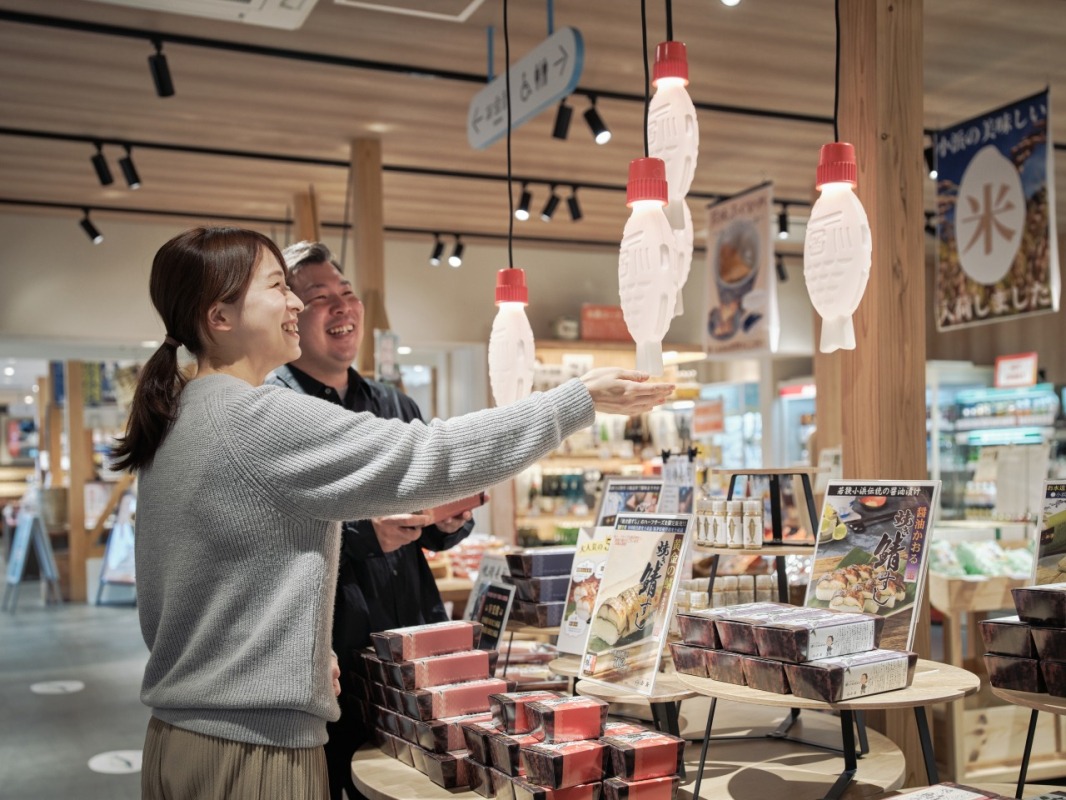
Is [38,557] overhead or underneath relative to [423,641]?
underneath

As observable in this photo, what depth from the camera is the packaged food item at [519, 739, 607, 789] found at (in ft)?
6.22

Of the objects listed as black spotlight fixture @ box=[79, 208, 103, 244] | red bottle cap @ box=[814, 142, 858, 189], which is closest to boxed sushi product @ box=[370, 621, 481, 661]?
red bottle cap @ box=[814, 142, 858, 189]

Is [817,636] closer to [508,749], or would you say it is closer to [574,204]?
[508,749]

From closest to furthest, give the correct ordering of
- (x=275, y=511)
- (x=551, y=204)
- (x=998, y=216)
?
(x=275, y=511) → (x=998, y=216) → (x=551, y=204)

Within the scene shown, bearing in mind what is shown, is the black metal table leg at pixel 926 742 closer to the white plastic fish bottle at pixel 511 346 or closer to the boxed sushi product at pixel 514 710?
the boxed sushi product at pixel 514 710

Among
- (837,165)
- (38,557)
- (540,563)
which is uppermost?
(837,165)

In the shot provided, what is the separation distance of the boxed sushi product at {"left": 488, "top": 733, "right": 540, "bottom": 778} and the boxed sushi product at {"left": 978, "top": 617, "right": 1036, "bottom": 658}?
0.91m

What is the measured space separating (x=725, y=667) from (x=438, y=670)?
2.23 ft

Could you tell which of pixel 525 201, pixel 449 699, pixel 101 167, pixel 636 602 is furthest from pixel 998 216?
pixel 101 167

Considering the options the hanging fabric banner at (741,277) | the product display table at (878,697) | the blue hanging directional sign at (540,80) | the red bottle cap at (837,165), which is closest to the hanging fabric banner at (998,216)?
the hanging fabric banner at (741,277)

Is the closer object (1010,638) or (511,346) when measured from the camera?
(1010,638)

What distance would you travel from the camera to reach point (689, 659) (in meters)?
2.17

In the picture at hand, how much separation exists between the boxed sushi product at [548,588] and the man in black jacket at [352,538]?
26 centimetres

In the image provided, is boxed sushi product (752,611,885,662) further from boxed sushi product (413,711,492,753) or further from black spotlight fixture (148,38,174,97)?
black spotlight fixture (148,38,174,97)
